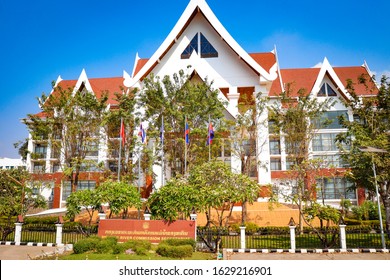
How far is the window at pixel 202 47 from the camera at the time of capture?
27844mm

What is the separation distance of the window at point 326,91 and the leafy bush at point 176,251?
22.2 m

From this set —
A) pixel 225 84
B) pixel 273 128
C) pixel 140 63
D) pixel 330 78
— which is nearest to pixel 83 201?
pixel 273 128

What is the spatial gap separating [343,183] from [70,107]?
2124cm

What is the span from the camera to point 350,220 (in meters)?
20.8

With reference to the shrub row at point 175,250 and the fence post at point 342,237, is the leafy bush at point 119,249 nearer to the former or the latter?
the shrub row at point 175,250

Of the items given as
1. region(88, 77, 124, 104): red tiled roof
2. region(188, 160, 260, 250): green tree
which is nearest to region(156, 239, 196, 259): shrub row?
region(188, 160, 260, 250): green tree

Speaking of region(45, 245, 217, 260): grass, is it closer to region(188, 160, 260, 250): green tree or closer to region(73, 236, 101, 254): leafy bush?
region(73, 236, 101, 254): leafy bush

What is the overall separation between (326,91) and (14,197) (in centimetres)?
2444

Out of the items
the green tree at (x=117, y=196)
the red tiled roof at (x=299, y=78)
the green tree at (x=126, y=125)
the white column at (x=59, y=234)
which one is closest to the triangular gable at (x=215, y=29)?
the green tree at (x=126, y=125)

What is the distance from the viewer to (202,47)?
28.1 m

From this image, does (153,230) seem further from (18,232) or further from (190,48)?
(190,48)

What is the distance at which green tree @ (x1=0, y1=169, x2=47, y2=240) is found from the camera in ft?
55.6

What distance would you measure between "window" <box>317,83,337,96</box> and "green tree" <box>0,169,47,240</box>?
22948mm

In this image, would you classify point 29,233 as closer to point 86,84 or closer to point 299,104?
point 86,84
